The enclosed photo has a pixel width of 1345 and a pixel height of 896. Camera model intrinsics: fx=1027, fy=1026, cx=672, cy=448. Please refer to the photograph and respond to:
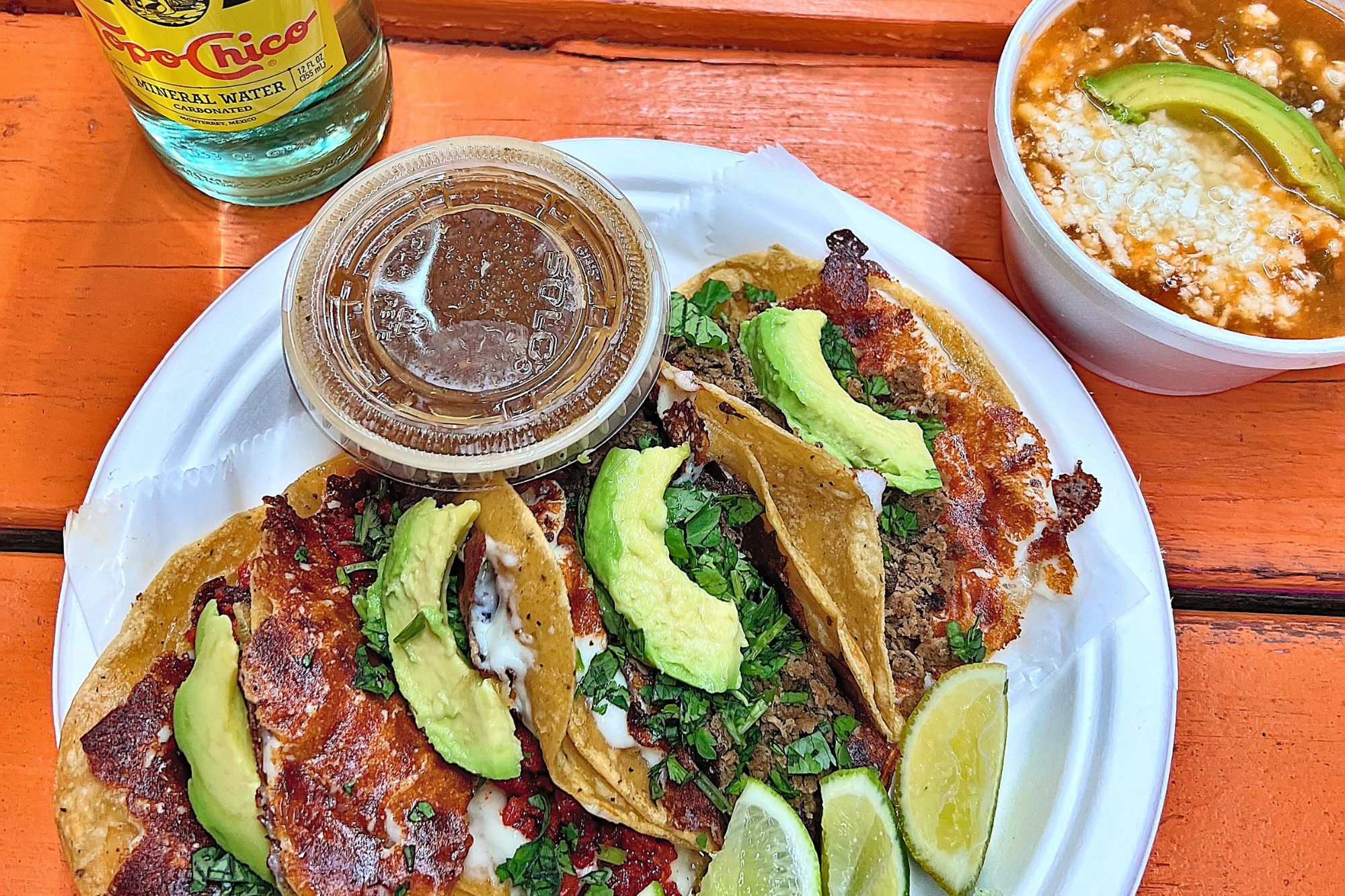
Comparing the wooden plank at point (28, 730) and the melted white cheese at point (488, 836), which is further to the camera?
the wooden plank at point (28, 730)

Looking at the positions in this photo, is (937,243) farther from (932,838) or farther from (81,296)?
(81,296)

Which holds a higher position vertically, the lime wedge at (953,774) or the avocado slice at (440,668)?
the avocado slice at (440,668)

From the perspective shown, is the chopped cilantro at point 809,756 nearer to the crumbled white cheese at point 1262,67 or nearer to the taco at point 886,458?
the taco at point 886,458

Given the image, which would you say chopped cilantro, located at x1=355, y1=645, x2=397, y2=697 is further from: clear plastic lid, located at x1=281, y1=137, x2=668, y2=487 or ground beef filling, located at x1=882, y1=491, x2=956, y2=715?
ground beef filling, located at x1=882, y1=491, x2=956, y2=715

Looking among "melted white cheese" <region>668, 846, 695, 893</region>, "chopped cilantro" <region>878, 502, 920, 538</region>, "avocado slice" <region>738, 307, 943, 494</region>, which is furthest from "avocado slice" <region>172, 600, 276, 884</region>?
"chopped cilantro" <region>878, 502, 920, 538</region>

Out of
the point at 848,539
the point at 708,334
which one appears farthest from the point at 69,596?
the point at 848,539

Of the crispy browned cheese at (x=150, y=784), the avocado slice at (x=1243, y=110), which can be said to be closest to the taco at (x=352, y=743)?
the crispy browned cheese at (x=150, y=784)
